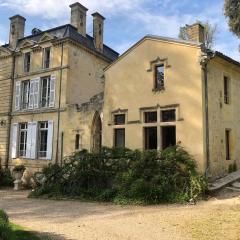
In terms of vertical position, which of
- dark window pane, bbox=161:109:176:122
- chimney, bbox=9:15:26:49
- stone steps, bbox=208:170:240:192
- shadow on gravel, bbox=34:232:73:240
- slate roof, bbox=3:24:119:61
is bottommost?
shadow on gravel, bbox=34:232:73:240

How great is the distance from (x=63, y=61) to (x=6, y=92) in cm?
500

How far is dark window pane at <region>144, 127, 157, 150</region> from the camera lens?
14.9 m

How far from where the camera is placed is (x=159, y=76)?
49.8 feet

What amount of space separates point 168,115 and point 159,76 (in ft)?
6.16

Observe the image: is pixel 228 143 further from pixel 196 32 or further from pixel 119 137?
pixel 196 32

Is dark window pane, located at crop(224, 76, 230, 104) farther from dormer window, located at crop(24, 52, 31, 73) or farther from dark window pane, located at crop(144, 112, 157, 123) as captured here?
dormer window, located at crop(24, 52, 31, 73)

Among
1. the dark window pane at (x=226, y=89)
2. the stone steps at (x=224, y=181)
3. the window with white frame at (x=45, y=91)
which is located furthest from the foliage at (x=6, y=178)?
the dark window pane at (x=226, y=89)

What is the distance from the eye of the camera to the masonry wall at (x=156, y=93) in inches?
538

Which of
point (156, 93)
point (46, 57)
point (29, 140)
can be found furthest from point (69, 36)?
point (156, 93)

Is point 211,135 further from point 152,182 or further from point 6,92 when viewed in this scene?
point 6,92

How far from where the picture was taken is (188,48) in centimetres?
1416

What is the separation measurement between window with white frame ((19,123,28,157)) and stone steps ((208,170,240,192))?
38.8ft

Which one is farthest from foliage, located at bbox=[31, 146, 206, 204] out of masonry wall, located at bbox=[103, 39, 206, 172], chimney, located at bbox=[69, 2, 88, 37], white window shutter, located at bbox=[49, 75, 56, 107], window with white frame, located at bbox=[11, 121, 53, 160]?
chimney, located at bbox=[69, 2, 88, 37]

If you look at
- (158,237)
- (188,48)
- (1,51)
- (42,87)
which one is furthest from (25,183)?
(158,237)
